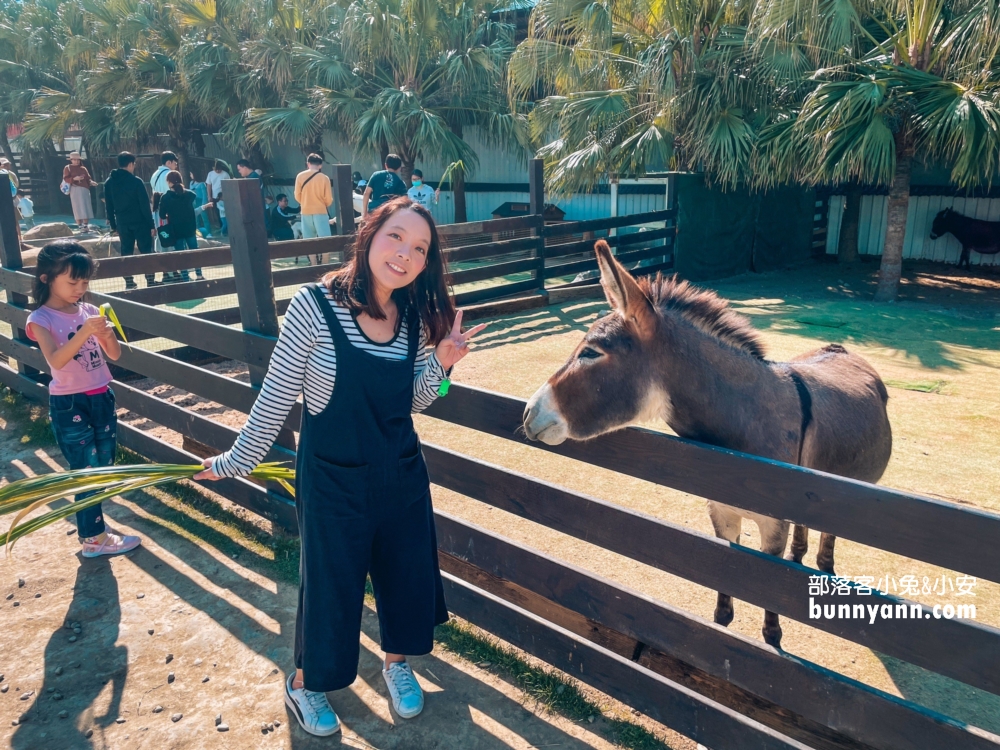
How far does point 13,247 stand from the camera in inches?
251

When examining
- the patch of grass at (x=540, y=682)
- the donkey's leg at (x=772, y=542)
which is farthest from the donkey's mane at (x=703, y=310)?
the patch of grass at (x=540, y=682)

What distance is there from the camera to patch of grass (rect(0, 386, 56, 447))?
234 inches

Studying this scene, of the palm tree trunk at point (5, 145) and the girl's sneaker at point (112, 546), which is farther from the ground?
the palm tree trunk at point (5, 145)

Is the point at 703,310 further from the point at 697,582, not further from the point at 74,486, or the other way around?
the point at 74,486

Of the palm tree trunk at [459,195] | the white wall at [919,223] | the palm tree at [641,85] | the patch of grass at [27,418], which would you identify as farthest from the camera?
the palm tree trunk at [459,195]

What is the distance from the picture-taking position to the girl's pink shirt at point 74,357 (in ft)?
12.9

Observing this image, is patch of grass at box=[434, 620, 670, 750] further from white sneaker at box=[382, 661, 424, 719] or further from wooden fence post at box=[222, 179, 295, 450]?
wooden fence post at box=[222, 179, 295, 450]

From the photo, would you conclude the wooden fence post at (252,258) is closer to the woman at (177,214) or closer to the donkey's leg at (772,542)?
the donkey's leg at (772,542)

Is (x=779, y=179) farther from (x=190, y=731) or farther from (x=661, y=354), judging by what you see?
(x=190, y=731)

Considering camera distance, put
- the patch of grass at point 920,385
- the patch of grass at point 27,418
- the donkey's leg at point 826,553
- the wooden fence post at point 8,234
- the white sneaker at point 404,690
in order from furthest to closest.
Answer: the patch of grass at point 920,385
the wooden fence post at point 8,234
the patch of grass at point 27,418
the donkey's leg at point 826,553
the white sneaker at point 404,690

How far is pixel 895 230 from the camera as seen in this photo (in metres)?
11.2

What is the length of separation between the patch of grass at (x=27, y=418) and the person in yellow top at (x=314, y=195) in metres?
5.32

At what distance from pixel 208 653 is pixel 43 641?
33.1 inches

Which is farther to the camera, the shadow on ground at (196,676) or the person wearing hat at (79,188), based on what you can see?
the person wearing hat at (79,188)
